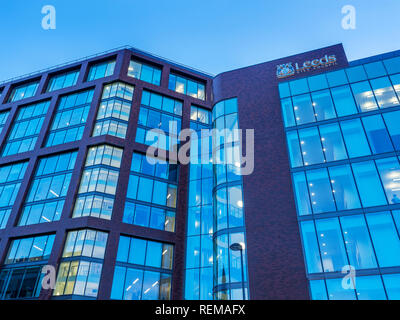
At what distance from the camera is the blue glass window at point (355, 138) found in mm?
23359

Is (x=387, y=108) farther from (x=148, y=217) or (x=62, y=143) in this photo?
(x=62, y=143)

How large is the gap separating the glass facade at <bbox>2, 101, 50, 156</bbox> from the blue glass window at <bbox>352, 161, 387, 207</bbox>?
120ft

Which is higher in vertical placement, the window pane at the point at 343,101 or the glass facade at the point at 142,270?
the window pane at the point at 343,101

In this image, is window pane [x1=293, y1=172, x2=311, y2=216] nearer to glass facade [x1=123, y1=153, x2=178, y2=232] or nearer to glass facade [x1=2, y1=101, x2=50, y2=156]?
glass facade [x1=123, y1=153, x2=178, y2=232]

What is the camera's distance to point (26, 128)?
41.8 metres

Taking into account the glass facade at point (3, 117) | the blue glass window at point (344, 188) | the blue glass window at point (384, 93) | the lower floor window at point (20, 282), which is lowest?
the lower floor window at point (20, 282)

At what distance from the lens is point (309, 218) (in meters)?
22.3

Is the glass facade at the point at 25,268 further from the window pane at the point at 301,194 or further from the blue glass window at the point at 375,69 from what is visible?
the blue glass window at the point at 375,69

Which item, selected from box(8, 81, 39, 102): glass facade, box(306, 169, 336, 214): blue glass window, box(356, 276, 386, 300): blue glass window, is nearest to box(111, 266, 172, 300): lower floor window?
box(306, 169, 336, 214): blue glass window

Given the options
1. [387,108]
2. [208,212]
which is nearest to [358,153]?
[387,108]

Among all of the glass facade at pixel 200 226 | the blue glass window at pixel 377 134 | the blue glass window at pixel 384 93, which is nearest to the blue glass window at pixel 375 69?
the blue glass window at pixel 384 93

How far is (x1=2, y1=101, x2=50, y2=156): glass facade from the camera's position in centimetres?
3994

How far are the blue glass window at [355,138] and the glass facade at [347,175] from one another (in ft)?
0.23

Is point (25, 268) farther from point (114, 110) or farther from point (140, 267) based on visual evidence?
point (114, 110)
